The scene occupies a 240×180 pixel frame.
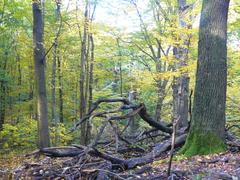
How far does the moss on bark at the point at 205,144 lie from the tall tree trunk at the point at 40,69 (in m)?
5.53

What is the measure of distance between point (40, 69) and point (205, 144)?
19.3ft

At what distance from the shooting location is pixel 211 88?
6.29m

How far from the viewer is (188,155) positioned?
20.4 ft

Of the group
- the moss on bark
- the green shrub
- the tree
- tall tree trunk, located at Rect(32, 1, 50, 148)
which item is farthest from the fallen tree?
the green shrub

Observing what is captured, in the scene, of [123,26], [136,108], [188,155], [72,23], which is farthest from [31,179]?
[123,26]

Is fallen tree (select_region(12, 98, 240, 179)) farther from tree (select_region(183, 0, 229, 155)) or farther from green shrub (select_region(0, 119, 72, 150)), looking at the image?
green shrub (select_region(0, 119, 72, 150))

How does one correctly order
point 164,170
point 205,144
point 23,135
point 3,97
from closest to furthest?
point 164,170 < point 205,144 < point 23,135 < point 3,97

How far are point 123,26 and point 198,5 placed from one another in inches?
223

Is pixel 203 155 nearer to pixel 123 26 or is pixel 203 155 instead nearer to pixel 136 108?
pixel 136 108

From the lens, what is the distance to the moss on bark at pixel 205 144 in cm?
615

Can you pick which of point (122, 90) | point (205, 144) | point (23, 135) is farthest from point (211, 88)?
point (122, 90)

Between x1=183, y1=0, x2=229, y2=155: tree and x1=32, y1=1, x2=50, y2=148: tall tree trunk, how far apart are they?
5379 mm

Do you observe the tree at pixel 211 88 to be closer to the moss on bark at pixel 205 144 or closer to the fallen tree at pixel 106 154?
the moss on bark at pixel 205 144

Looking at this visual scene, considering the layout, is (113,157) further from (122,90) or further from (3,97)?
(122,90)
